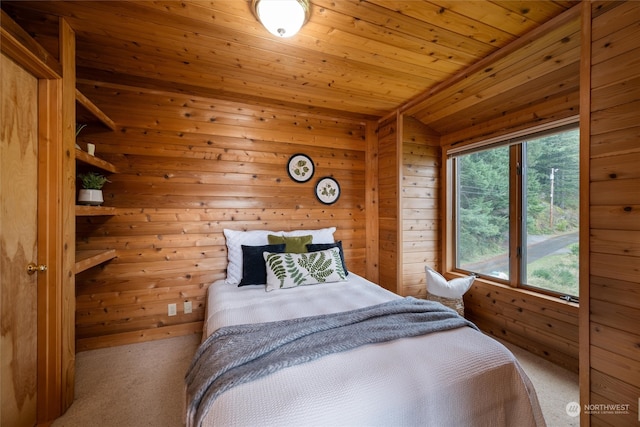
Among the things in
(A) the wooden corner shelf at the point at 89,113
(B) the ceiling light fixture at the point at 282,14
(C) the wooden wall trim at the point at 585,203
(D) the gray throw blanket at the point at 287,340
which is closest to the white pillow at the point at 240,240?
(D) the gray throw blanket at the point at 287,340

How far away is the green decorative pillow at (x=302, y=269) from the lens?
81.8 inches

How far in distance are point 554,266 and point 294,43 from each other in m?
2.71

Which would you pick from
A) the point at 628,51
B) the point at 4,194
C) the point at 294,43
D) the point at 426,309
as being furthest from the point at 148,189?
the point at 628,51

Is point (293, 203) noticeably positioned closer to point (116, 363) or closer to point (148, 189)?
point (148, 189)

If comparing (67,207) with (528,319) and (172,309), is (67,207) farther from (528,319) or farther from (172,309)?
(528,319)

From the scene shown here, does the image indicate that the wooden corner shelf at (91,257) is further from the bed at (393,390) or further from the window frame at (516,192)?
the window frame at (516,192)

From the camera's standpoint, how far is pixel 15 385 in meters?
1.30

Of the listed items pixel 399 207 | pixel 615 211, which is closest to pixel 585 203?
pixel 615 211

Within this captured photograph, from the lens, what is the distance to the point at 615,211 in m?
1.24

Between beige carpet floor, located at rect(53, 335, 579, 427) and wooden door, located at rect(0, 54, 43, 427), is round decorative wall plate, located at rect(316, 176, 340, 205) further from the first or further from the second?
wooden door, located at rect(0, 54, 43, 427)

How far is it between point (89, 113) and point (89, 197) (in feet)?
2.13

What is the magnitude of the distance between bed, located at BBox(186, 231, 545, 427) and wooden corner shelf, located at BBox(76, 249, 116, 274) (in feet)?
4.03

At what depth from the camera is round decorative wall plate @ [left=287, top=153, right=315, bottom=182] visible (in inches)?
111

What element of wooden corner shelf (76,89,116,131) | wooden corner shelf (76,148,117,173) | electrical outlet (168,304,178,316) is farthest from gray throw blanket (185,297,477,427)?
wooden corner shelf (76,89,116,131)
